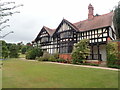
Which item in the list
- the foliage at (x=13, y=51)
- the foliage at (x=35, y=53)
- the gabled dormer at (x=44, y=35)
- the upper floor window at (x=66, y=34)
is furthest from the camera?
the foliage at (x=13, y=51)

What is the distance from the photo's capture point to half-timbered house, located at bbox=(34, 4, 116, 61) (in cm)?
2211

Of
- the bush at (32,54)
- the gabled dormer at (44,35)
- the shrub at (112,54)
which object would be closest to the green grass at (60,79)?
the shrub at (112,54)

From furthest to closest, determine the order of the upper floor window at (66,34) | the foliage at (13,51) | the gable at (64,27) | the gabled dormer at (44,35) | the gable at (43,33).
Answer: the foliage at (13,51) < the gable at (43,33) < the gabled dormer at (44,35) < the gable at (64,27) < the upper floor window at (66,34)

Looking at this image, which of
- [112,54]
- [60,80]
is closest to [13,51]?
[112,54]

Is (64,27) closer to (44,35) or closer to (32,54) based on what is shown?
(44,35)

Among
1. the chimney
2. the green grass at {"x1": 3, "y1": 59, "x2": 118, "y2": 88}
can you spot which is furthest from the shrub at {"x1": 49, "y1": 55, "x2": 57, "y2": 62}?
the green grass at {"x1": 3, "y1": 59, "x2": 118, "y2": 88}

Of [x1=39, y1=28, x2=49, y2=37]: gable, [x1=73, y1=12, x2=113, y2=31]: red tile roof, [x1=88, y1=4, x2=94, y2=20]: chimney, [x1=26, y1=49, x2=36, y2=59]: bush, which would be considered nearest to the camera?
[x1=73, y1=12, x2=113, y2=31]: red tile roof

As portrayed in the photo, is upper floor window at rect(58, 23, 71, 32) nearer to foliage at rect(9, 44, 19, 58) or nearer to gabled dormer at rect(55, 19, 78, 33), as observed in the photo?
gabled dormer at rect(55, 19, 78, 33)

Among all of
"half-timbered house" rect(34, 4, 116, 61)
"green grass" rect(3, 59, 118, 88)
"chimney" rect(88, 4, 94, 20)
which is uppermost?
"chimney" rect(88, 4, 94, 20)

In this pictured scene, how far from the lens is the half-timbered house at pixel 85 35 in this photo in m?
22.1

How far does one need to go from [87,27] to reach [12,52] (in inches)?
962

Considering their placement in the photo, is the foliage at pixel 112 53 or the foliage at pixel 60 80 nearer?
the foliage at pixel 60 80

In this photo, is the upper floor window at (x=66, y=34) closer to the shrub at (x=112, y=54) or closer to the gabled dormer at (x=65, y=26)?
the gabled dormer at (x=65, y=26)

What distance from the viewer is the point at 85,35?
24.7m
